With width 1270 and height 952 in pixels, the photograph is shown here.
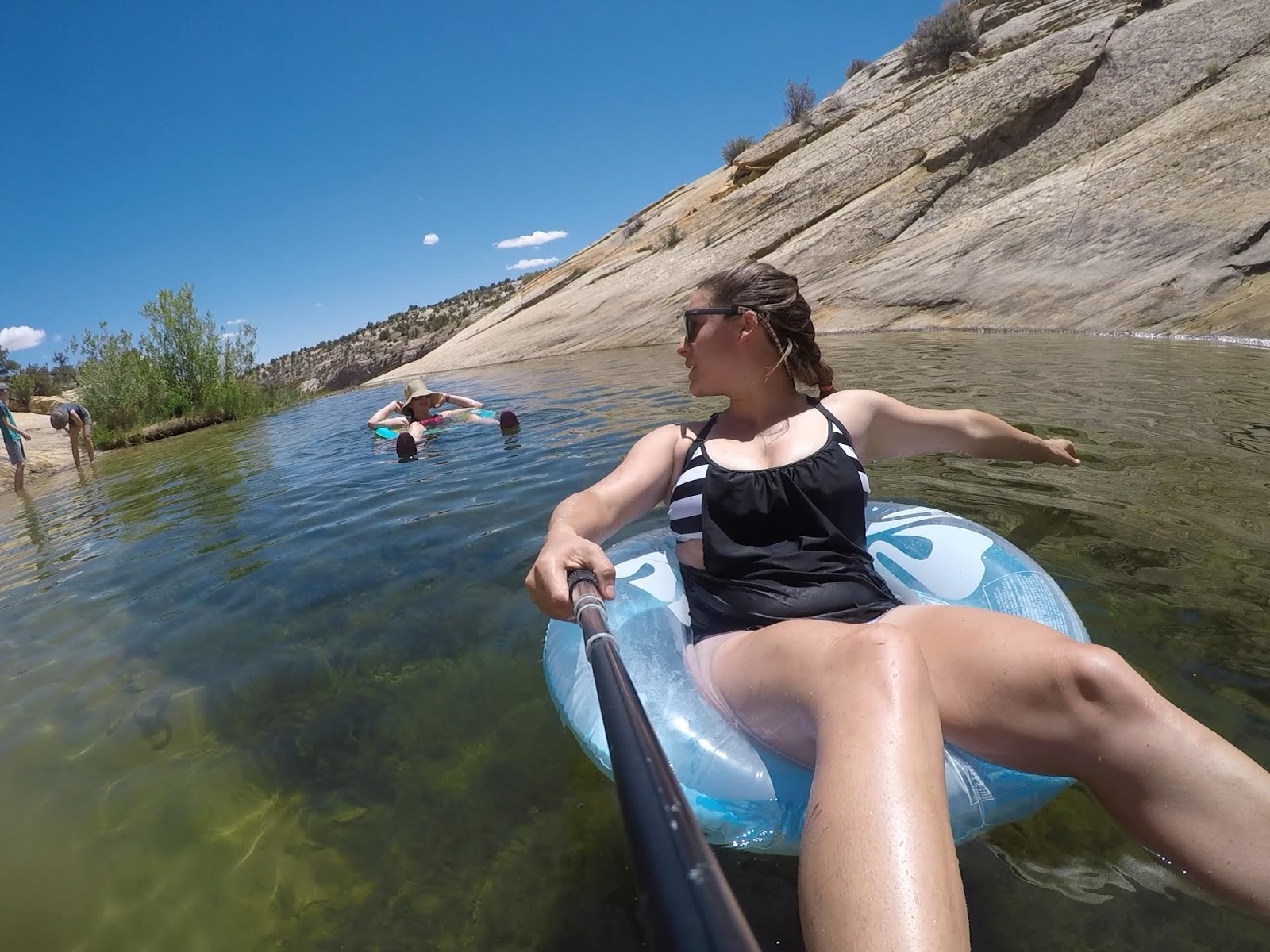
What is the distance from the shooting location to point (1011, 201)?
1462cm

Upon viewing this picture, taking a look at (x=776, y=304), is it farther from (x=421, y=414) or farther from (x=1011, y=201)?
(x=1011, y=201)

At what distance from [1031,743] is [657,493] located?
3.90 ft

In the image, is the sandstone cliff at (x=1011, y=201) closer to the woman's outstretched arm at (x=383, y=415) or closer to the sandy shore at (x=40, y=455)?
the woman's outstretched arm at (x=383, y=415)

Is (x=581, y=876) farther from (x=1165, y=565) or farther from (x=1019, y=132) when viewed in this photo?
(x=1019, y=132)

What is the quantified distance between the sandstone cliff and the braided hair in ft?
31.6

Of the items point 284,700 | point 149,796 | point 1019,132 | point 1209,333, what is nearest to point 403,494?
point 284,700

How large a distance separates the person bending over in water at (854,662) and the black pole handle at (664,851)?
399 millimetres

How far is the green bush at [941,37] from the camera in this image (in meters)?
21.1

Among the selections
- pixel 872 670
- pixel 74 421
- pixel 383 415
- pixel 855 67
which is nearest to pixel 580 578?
pixel 872 670

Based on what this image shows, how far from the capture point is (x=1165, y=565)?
2.65 metres

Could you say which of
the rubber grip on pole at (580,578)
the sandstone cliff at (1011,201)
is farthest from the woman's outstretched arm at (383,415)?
the sandstone cliff at (1011,201)

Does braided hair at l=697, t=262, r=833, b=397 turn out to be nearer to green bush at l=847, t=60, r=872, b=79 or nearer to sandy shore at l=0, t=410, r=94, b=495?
sandy shore at l=0, t=410, r=94, b=495

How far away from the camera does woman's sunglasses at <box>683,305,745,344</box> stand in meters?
2.11

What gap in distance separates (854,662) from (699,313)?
1.18 m
